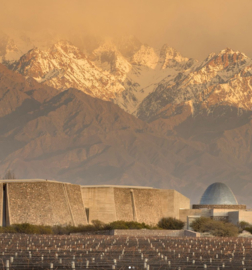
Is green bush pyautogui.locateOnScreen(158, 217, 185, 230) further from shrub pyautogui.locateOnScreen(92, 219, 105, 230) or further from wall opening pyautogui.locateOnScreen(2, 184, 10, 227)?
wall opening pyautogui.locateOnScreen(2, 184, 10, 227)

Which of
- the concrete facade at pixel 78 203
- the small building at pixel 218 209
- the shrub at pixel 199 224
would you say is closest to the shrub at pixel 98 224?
the concrete facade at pixel 78 203

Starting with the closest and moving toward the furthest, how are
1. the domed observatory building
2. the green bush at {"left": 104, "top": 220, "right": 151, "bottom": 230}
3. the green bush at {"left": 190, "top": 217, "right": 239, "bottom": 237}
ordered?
the green bush at {"left": 104, "top": 220, "right": 151, "bottom": 230}
the green bush at {"left": 190, "top": 217, "right": 239, "bottom": 237}
the domed observatory building

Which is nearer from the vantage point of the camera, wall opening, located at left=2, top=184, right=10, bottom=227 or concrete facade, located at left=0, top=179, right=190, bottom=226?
wall opening, located at left=2, top=184, right=10, bottom=227

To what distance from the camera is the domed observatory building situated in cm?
11756

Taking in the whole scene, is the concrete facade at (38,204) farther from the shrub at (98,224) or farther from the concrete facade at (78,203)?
the shrub at (98,224)

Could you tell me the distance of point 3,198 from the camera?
79.0 metres

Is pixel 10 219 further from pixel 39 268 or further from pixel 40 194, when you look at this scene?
pixel 39 268

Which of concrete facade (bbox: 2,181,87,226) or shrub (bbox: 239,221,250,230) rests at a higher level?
concrete facade (bbox: 2,181,87,226)

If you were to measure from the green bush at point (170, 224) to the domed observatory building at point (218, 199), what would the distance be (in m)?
17.9

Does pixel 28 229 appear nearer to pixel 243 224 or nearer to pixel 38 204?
pixel 38 204

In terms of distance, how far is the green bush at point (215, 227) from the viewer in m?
84.4

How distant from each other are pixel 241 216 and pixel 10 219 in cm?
3882

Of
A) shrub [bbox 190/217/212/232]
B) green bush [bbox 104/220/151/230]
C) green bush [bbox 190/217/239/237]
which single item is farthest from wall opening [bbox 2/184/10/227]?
shrub [bbox 190/217/212/232]

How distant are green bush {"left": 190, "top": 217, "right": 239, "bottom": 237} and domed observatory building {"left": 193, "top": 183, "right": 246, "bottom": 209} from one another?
60.5 feet
